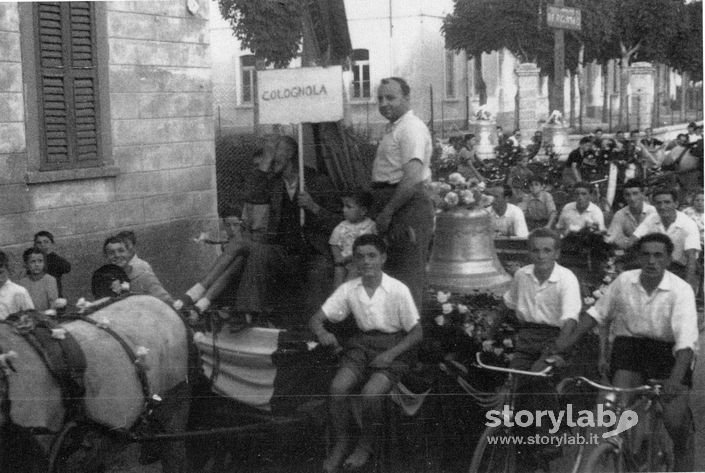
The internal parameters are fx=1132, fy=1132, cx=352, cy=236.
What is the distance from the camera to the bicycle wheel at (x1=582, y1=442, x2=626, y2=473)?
13.9ft

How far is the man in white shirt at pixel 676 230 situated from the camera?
4859 millimetres

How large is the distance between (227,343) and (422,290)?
35.9 inches

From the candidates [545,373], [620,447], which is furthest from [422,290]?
[620,447]

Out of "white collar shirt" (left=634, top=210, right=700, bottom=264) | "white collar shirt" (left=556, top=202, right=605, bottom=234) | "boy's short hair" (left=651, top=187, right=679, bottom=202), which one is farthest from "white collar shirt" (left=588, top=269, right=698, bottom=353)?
"boy's short hair" (left=651, top=187, right=679, bottom=202)

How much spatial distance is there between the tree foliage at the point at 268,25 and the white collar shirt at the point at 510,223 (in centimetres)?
129

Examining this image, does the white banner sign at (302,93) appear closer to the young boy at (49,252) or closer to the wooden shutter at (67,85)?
the wooden shutter at (67,85)

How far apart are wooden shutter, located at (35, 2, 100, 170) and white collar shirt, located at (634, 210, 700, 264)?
7.93 feet

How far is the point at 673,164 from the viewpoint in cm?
507

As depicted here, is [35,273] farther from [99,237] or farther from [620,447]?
[620,447]

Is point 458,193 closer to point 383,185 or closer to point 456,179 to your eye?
point 456,179

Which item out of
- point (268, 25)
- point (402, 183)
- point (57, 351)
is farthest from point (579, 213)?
point (57, 351)

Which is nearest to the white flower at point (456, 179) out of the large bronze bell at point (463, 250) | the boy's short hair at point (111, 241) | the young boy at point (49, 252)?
the large bronze bell at point (463, 250)

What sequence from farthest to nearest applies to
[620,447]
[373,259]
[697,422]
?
1. [697,422]
2. [373,259]
3. [620,447]

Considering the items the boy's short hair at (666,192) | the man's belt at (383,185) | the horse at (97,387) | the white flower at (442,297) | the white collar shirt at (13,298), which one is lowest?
→ the horse at (97,387)
